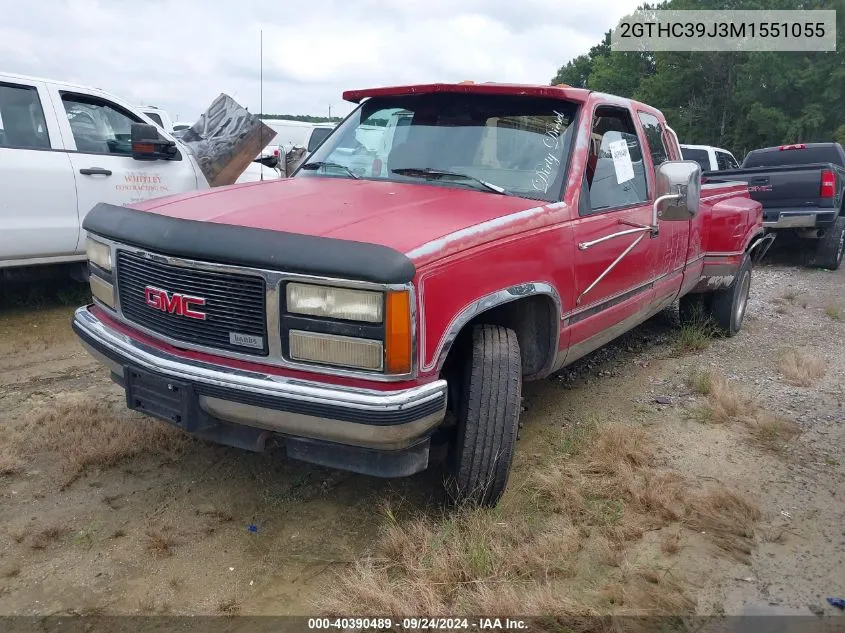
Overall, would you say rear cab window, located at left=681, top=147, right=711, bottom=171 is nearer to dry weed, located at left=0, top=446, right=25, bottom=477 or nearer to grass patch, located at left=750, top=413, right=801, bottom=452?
grass patch, located at left=750, top=413, right=801, bottom=452

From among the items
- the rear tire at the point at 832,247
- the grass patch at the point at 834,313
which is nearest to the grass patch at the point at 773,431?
the grass patch at the point at 834,313

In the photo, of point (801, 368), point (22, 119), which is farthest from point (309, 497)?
point (22, 119)

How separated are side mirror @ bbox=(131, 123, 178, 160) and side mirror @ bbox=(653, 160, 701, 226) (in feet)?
13.1

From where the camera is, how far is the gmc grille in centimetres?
257

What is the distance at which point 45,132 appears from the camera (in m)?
5.65

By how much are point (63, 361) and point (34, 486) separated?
198cm

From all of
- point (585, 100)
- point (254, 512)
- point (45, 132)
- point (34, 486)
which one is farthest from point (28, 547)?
point (45, 132)

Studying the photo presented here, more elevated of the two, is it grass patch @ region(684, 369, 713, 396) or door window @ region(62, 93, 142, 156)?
door window @ region(62, 93, 142, 156)

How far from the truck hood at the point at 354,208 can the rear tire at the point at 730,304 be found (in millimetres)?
3191

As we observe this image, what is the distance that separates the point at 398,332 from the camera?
7.96 ft

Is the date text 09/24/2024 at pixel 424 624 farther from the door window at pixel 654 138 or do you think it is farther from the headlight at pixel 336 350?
the door window at pixel 654 138

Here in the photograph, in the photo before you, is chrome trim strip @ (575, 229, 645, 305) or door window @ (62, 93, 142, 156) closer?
chrome trim strip @ (575, 229, 645, 305)

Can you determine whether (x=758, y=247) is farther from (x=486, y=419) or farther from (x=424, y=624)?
(x=424, y=624)

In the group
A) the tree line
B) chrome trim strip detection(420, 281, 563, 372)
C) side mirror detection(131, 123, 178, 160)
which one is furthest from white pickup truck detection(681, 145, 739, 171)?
the tree line
